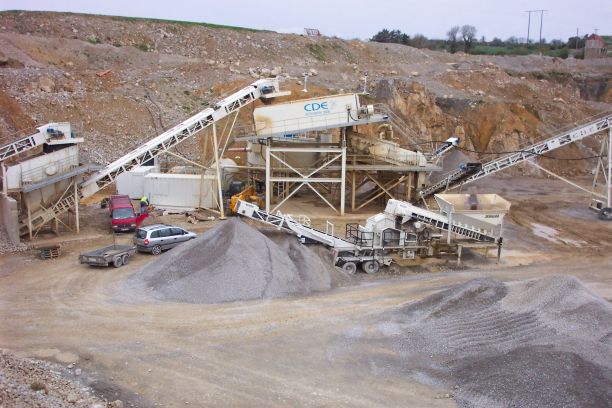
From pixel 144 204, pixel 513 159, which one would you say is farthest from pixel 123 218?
pixel 513 159

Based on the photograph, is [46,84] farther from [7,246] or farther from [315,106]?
[315,106]

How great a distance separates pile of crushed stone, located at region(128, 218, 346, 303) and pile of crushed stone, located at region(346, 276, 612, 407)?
151 inches

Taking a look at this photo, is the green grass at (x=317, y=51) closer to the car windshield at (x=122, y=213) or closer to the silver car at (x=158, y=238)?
the car windshield at (x=122, y=213)

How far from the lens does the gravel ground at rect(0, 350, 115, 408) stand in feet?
37.5

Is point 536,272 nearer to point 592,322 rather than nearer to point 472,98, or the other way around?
point 592,322

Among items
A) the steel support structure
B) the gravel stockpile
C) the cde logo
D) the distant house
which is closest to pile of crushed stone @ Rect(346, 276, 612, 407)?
the steel support structure

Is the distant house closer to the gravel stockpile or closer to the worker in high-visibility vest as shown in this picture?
the worker in high-visibility vest

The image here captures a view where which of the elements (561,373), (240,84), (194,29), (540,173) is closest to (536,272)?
(561,373)

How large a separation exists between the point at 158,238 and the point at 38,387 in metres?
12.1

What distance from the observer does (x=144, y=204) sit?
30078 millimetres

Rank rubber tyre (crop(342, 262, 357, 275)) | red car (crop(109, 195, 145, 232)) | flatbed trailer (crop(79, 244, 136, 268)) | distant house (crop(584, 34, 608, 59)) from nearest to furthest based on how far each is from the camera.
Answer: flatbed trailer (crop(79, 244, 136, 268)), rubber tyre (crop(342, 262, 357, 275)), red car (crop(109, 195, 145, 232)), distant house (crop(584, 34, 608, 59))

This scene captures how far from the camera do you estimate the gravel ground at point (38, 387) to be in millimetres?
11422

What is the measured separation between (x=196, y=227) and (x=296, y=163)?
8.08 meters

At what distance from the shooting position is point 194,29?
2562 inches
